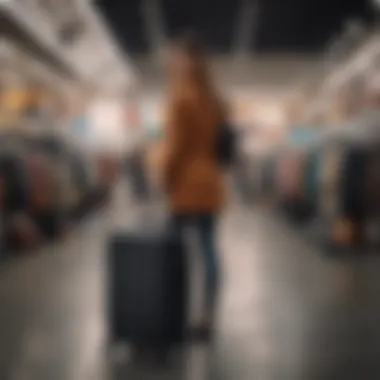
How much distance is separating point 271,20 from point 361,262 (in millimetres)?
4289

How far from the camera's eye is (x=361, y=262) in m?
6.52

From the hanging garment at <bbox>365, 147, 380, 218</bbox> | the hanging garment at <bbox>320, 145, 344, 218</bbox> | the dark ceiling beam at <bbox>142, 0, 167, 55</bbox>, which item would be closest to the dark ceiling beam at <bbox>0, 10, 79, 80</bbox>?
the dark ceiling beam at <bbox>142, 0, 167, 55</bbox>

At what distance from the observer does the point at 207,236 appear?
149 inches

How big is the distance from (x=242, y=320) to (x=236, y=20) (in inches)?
246

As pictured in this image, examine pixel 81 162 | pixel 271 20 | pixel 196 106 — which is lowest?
pixel 196 106

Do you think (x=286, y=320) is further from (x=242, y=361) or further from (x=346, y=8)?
(x=346, y=8)

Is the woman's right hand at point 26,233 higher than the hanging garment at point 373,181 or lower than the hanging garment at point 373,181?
lower

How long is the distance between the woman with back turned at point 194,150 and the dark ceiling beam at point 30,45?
3899 mm

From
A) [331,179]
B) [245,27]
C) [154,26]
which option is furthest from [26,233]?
[245,27]

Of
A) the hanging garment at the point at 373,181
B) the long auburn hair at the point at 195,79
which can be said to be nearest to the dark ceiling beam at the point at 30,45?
the hanging garment at the point at 373,181

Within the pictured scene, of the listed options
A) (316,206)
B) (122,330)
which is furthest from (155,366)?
(316,206)

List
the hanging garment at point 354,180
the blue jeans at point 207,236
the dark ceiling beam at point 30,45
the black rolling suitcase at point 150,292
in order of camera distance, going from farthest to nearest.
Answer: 1. the dark ceiling beam at point 30,45
2. the hanging garment at point 354,180
3. the blue jeans at point 207,236
4. the black rolling suitcase at point 150,292

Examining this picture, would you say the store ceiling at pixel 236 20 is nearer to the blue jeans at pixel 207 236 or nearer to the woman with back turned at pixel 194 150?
the woman with back turned at pixel 194 150

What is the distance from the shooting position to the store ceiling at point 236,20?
920cm
